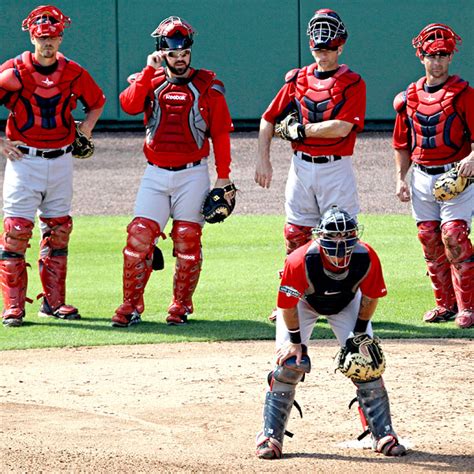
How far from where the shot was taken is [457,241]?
10078 millimetres

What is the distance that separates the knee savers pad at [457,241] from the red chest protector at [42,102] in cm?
340

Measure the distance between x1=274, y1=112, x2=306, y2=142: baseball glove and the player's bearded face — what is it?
3.09ft

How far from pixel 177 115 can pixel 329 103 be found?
1.29m

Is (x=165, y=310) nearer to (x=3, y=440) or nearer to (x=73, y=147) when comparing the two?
(x=73, y=147)

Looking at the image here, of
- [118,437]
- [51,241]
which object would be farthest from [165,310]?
[118,437]

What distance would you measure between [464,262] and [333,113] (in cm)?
170

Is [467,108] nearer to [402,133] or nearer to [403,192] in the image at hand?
[402,133]

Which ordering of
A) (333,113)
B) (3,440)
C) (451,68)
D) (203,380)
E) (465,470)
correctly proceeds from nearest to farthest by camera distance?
(465,470) < (3,440) < (203,380) < (333,113) < (451,68)

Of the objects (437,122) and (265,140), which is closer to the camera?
(437,122)

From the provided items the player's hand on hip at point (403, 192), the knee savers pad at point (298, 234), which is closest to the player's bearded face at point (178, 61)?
the knee savers pad at point (298, 234)

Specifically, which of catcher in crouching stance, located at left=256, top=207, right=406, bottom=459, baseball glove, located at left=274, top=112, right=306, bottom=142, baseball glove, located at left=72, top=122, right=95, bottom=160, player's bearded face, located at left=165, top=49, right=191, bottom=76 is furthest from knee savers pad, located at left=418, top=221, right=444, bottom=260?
catcher in crouching stance, located at left=256, top=207, right=406, bottom=459

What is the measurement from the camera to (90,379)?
8.83m

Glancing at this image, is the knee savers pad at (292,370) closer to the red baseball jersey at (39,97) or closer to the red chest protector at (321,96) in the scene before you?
the red chest protector at (321,96)

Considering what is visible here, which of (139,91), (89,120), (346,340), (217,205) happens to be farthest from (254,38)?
(346,340)
